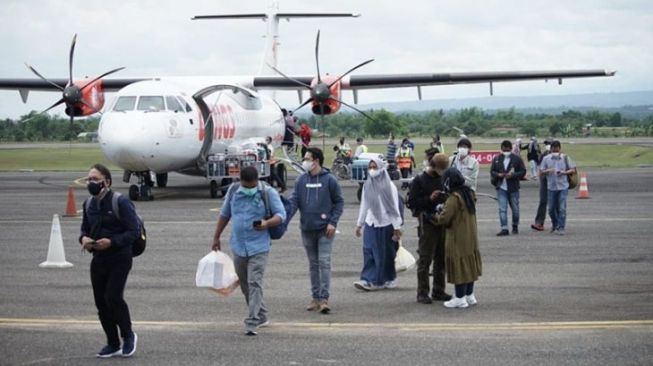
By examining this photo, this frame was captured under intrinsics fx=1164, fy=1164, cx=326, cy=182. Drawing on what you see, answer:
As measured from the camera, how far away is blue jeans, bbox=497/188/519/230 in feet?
62.9

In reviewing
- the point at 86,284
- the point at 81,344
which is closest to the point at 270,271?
the point at 86,284

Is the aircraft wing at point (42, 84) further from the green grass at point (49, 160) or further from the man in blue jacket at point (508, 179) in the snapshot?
the man in blue jacket at point (508, 179)

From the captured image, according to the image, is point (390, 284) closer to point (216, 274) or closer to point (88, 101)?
point (216, 274)

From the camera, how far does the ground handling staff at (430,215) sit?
12.6 metres

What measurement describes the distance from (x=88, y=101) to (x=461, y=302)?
79.9 feet

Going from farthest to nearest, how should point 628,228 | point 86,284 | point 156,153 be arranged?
point 156,153, point 628,228, point 86,284

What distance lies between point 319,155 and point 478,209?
43.0ft

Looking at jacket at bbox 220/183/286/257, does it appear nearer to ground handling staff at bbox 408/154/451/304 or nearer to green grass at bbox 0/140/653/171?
ground handling staff at bbox 408/154/451/304

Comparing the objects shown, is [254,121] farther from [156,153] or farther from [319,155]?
[319,155]

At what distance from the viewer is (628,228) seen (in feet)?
65.1

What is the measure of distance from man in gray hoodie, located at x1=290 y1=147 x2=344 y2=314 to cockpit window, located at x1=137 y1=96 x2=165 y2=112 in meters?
15.9

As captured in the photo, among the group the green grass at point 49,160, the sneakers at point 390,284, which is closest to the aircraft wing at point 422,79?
the green grass at point 49,160

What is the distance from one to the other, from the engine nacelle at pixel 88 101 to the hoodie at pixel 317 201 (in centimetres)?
2289

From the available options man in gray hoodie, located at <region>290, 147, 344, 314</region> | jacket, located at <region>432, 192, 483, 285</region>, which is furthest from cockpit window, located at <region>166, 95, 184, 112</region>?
jacket, located at <region>432, 192, 483, 285</region>
